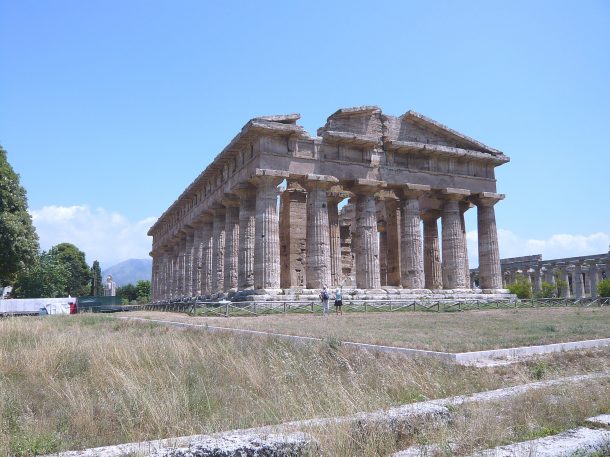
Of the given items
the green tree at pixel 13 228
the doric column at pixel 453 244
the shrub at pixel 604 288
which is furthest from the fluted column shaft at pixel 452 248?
the shrub at pixel 604 288

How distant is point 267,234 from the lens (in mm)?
28656

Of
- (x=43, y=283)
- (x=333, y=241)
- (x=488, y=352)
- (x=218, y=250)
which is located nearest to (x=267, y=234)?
(x=333, y=241)

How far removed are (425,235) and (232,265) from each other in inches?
611

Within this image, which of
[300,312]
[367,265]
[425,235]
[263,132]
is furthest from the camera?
[425,235]

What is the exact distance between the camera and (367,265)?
103 feet

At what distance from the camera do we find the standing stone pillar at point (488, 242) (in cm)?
3581

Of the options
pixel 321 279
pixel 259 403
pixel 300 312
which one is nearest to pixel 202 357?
pixel 259 403

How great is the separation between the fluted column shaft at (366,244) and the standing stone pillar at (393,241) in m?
5.48

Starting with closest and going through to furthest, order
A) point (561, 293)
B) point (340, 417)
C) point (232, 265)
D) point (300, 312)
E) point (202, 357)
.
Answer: point (340, 417) → point (202, 357) → point (300, 312) → point (232, 265) → point (561, 293)

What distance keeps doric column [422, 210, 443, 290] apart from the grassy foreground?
88.7 ft

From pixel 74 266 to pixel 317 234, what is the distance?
71.1 meters

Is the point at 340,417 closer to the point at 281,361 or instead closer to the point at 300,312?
the point at 281,361

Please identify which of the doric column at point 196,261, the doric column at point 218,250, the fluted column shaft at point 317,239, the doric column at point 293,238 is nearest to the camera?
the fluted column shaft at point 317,239

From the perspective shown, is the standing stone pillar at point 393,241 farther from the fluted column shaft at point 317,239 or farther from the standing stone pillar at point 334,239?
the fluted column shaft at point 317,239
